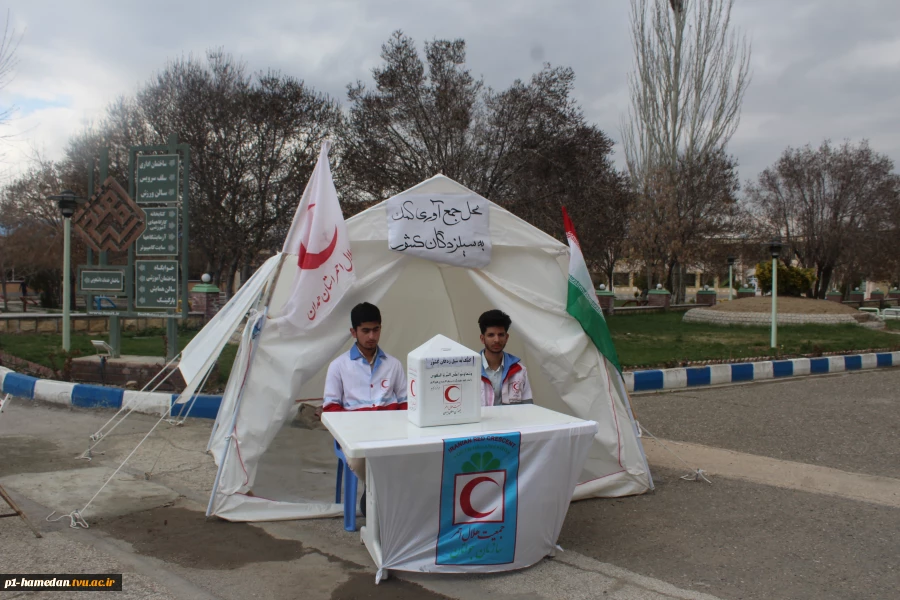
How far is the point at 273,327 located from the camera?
4.78 m

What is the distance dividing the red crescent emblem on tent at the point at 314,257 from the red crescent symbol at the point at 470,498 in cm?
193

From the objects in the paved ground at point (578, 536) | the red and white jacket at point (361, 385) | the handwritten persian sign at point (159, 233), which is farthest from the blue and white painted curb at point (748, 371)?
the handwritten persian sign at point (159, 233)

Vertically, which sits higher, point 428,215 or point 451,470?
point 428,215

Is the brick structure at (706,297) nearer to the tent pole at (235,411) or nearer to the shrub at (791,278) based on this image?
the shrub at (791,278)

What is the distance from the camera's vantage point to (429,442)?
3516 millimetres

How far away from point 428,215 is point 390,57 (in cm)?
1597

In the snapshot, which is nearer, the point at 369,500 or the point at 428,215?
the point at 369,500

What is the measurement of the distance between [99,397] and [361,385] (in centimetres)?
542

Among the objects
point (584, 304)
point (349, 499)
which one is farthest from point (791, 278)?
point (349, 499)

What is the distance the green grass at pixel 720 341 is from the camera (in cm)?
1346

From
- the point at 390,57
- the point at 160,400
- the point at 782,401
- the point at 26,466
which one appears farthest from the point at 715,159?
the point at 26,466

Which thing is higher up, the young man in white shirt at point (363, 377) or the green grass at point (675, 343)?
the young man in white shirt at point (363, 377)

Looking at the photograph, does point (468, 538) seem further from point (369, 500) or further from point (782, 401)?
point (782, 401)

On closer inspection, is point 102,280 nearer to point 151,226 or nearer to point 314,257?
point 151,226
